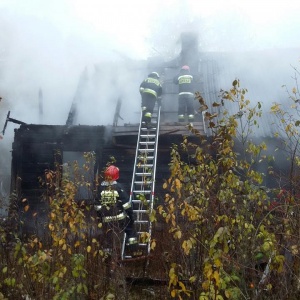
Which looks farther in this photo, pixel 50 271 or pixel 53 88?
pixel 53 88

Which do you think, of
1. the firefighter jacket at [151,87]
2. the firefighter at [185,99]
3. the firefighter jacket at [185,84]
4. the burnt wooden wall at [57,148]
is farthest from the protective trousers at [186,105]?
the burnt wooden wall at [57,148]

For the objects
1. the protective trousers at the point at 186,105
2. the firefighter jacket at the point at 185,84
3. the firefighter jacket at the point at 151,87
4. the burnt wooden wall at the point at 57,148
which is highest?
the firefighter jacket at the point at 185,84

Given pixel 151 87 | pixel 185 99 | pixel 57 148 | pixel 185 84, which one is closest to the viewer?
pixel 151 87

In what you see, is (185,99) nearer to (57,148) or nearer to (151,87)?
(151,87)

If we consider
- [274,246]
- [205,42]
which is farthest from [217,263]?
[205,42]

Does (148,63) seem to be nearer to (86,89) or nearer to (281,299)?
(86,89)

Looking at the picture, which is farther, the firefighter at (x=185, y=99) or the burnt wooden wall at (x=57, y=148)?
the burnt wooden wall at (x=57, y=148)

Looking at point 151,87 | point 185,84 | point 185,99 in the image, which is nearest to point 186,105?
point 185,99

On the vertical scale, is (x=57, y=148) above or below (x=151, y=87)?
below

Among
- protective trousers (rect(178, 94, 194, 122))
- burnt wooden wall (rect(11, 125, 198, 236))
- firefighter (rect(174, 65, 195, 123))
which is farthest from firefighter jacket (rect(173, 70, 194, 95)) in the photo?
burnt wooden wall (rect(11, 125, 198, 236))

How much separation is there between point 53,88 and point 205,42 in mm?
12933

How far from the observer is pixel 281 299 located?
3021 millimetres

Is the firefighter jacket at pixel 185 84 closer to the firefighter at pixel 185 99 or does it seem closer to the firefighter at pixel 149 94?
the firefighter at pixel 185 99

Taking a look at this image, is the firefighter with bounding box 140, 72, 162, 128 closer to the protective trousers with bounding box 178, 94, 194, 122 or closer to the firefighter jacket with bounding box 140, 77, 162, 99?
the firefighter jacket with bounding box 140, 77, 162, 99
